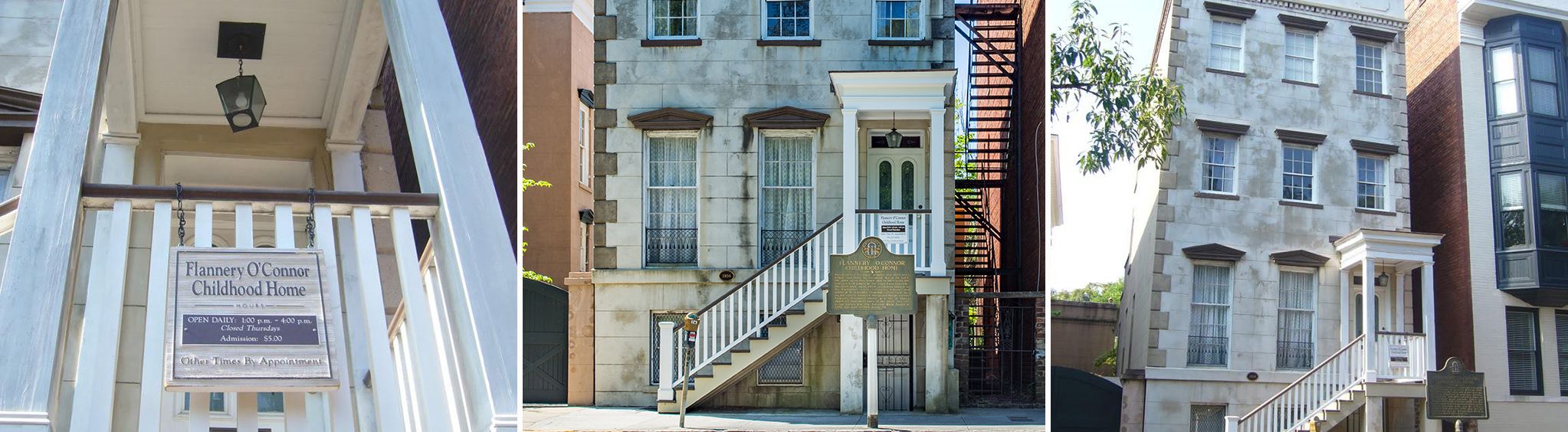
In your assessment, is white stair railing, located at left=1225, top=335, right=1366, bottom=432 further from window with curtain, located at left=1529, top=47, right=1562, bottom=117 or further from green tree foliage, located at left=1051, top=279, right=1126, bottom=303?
window with curtain, located at left=1529, top=47, right=1562, bottom=117

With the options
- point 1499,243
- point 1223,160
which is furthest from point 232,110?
point 1499,243

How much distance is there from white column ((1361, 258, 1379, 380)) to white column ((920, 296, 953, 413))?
1939mm

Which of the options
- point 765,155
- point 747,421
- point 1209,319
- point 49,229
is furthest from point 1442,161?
point 49,229

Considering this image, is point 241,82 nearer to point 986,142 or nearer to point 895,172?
point 895,172

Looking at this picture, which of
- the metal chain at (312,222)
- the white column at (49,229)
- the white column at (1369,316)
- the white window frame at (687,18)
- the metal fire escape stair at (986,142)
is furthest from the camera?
the metal fire escape stair at (986,142)

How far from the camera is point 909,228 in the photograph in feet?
17.4

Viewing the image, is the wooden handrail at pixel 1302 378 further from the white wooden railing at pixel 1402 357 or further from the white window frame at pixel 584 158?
the white window frame at pixel 584 158

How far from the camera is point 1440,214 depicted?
624cm

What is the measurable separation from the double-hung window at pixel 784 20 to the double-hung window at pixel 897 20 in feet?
1.20

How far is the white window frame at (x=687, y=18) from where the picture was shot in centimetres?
506

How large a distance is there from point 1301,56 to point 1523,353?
210cm

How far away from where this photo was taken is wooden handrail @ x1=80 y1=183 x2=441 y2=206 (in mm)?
3486

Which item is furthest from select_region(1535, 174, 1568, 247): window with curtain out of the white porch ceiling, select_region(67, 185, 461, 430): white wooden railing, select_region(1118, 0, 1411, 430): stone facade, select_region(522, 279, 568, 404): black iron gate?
the white porch ceiling

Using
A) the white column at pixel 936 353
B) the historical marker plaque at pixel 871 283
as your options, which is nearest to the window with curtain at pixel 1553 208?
the white column at pixel 936 353
